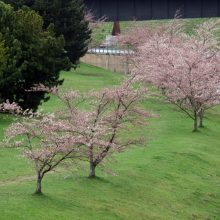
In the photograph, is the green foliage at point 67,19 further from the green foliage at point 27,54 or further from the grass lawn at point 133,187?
the grass lawn at point 133,187

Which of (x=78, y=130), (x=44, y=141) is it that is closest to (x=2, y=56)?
(x=78, y=130)

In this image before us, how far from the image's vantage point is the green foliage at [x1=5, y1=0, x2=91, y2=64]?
5472 centimetres

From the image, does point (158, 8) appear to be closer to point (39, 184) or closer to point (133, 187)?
point (133, 187)

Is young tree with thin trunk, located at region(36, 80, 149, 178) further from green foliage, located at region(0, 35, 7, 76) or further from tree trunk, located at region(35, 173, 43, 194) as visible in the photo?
green foliage, located at region(0, 35, 7, 76)

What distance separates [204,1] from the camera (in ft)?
209

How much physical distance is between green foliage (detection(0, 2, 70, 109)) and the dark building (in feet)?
81.3

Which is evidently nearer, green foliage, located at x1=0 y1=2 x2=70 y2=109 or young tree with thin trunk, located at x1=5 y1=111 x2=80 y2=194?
young tree with thin trunk, located at x1=5 y1=111 x2=80 y2=194

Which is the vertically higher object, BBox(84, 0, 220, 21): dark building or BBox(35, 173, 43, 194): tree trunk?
BBox(84, 0, 220, 21): dark building

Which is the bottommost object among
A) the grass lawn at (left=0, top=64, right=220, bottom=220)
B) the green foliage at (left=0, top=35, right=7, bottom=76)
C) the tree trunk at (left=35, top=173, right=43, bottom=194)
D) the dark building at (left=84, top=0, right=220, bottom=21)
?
the grass lawn at (left=0, top=64, right=220, bottom=220)

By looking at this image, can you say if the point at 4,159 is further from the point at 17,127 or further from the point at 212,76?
the point at 212,76

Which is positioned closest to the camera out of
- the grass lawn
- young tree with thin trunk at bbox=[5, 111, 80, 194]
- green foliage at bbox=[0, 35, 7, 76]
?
the grass lawn

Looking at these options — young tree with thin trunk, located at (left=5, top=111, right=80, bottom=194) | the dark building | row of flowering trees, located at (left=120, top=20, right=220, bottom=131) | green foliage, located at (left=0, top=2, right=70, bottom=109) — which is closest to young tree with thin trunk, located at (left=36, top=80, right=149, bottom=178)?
young tree with thin trunk, located at (left=5, top=111, right=80, bottom=194)

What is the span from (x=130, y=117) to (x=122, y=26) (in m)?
92.2

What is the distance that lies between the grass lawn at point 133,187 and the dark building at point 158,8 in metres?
26.3
